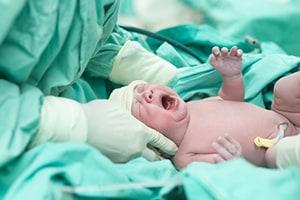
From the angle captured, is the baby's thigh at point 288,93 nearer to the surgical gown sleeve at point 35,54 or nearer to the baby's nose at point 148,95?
the baby's nose at point 148,95

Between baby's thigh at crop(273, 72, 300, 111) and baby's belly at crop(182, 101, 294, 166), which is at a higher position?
baby's thigh at crop(273, 72, 300, 111)

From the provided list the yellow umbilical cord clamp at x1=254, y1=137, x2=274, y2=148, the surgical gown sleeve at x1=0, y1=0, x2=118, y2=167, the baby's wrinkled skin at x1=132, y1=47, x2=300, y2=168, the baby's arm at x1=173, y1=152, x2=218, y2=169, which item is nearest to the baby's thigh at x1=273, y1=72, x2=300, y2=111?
the baby's wrinkled skin at x1=132, y1=47, x2=300, y2=168

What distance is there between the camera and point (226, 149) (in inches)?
39.0

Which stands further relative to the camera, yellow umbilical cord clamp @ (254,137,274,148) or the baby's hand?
yellow umbilical cord clamp @ (254,137,274,148)

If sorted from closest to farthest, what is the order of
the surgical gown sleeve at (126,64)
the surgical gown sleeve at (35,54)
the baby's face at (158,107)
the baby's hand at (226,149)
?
1. the surgical gown sleeve at (35,54)
2. the baby's hand at (226,149)
3. the baby's face at (158,107)
4. the surgical gown sleeve at (126,64)

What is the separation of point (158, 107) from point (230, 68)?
192 millimetres

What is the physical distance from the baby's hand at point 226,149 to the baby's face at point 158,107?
0.41 feet

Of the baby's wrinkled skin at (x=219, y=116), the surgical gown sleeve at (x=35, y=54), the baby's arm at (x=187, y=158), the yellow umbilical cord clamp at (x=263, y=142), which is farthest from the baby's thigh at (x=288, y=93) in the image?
the surgical gown sleeve at (x=35, y=54)

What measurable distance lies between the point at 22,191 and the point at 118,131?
233 millimetres

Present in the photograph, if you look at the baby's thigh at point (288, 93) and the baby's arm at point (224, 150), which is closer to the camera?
the baby's arm at point (224, 150)

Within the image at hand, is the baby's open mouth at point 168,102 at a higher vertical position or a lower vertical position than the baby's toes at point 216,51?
lower

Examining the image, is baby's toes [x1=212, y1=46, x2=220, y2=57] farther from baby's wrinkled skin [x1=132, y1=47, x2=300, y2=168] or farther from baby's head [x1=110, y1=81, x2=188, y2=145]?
baby's head [x1=110, y1=81, x2=188, y2=145]

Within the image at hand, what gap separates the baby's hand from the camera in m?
0.98

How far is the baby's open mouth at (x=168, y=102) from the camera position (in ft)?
3.68
